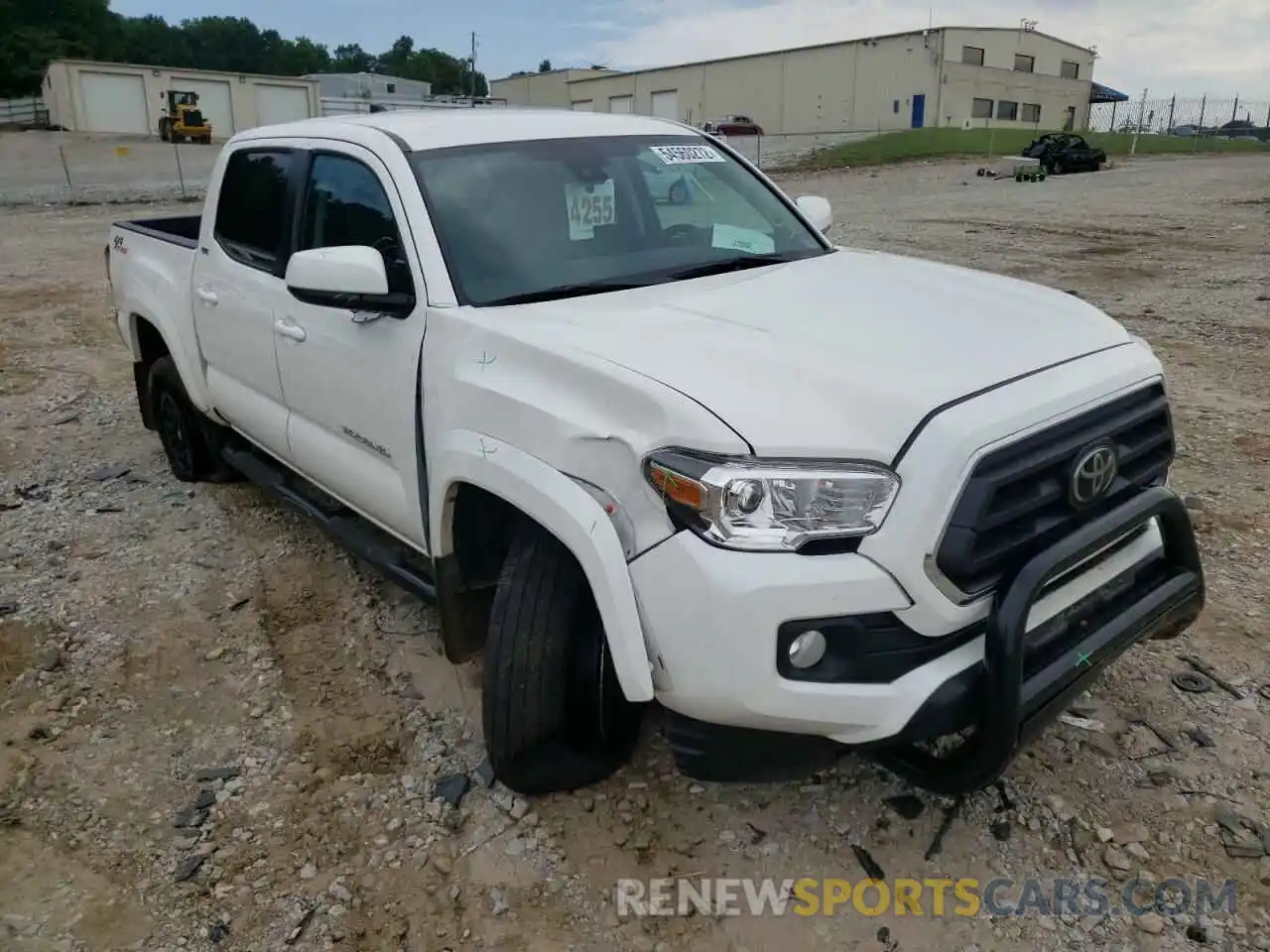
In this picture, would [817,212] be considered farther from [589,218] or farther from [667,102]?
[667,102]

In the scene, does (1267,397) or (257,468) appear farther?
(1267,397)

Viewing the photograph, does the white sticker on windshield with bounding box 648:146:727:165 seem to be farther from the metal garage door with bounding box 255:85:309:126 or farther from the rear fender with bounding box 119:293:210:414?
the metal garage door with bounding box 255:85:309:126

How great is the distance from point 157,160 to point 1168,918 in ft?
125

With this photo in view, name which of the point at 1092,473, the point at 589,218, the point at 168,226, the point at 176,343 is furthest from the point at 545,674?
the point at 168,226

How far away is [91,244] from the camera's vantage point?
53.2ft

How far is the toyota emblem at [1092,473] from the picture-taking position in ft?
8.00

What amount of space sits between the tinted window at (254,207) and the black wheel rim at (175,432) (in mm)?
1308

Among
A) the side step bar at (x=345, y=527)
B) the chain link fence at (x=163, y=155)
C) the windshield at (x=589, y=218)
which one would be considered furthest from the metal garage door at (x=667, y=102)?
the windshield at (x=589, y=218)

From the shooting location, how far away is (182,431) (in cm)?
550

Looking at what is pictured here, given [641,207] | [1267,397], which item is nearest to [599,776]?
[641,207]

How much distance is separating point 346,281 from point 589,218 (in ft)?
2.89

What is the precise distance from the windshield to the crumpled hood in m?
0.19

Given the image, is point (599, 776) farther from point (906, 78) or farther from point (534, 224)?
point (906, 78)

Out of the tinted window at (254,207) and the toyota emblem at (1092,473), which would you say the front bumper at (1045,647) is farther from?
the tinted window at (254,207)
